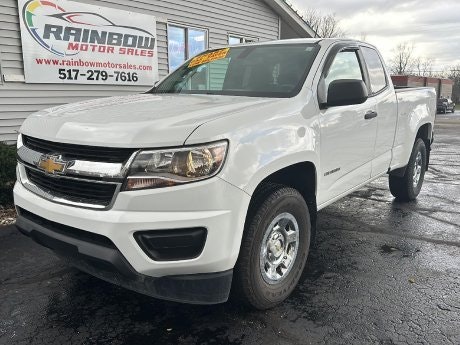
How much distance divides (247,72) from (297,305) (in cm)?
199

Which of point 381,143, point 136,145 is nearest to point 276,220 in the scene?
point 136,145

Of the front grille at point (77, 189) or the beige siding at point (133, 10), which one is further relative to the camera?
the beige siding at point (133, 10)

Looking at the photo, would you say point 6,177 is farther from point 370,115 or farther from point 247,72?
point 370,115

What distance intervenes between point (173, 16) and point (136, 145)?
8.19 metres

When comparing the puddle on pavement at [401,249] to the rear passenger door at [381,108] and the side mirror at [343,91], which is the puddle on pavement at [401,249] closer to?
the rear passenger door at [381,108]

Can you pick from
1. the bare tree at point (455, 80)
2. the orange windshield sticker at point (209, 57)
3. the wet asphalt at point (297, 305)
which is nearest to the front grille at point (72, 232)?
the wet asphalt at point (297, 305)

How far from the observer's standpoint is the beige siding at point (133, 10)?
23.1ft

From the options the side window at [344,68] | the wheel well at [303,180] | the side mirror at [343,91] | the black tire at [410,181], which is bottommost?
the black tire at [410,181]

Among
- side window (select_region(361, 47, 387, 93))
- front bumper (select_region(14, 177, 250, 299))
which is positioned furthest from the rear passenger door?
front bumper (select_region(14, 177, 250, 299))

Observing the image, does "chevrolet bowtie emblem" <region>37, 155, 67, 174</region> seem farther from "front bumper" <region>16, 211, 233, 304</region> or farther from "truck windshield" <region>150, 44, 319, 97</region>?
"truck windshield" <region>150, 44, 319, 97</region>

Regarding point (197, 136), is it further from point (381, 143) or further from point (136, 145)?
point (381, 143)

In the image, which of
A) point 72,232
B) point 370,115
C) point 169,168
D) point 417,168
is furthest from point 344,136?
point 417,168

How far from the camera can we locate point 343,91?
125 inches

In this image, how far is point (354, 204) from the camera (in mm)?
5762
